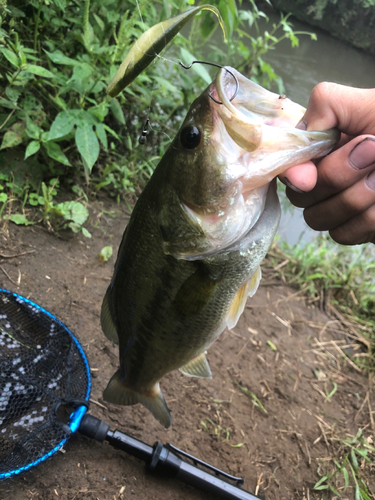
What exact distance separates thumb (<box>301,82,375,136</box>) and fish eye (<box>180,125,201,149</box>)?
36cm

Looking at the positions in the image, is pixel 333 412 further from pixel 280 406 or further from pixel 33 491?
pixel 33 491

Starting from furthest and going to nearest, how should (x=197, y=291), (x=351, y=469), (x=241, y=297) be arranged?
1. (x=351, y=469)
2. (x=241, y=297)
3. (x=197, y=291)

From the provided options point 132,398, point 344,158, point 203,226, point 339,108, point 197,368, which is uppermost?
point 339,108

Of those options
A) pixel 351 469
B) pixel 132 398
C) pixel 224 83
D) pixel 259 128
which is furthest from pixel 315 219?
pixel 351 469

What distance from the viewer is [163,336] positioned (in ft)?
5.11

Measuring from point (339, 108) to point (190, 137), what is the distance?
0.51 meters

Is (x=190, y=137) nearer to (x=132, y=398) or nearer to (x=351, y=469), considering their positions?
(x=132, y=398)

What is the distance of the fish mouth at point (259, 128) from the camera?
1093 millimetres

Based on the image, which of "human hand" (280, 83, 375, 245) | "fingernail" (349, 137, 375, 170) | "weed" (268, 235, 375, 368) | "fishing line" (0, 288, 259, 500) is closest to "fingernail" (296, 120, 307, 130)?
"human hand" (280, 83, 375, 245)

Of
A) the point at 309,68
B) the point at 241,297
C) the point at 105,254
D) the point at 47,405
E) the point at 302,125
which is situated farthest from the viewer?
the point at 309,68

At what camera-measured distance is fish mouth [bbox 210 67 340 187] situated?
1.09 meters

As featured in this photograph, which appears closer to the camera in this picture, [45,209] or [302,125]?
[302,125]

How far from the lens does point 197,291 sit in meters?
1.39

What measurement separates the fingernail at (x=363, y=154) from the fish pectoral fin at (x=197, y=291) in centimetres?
62
